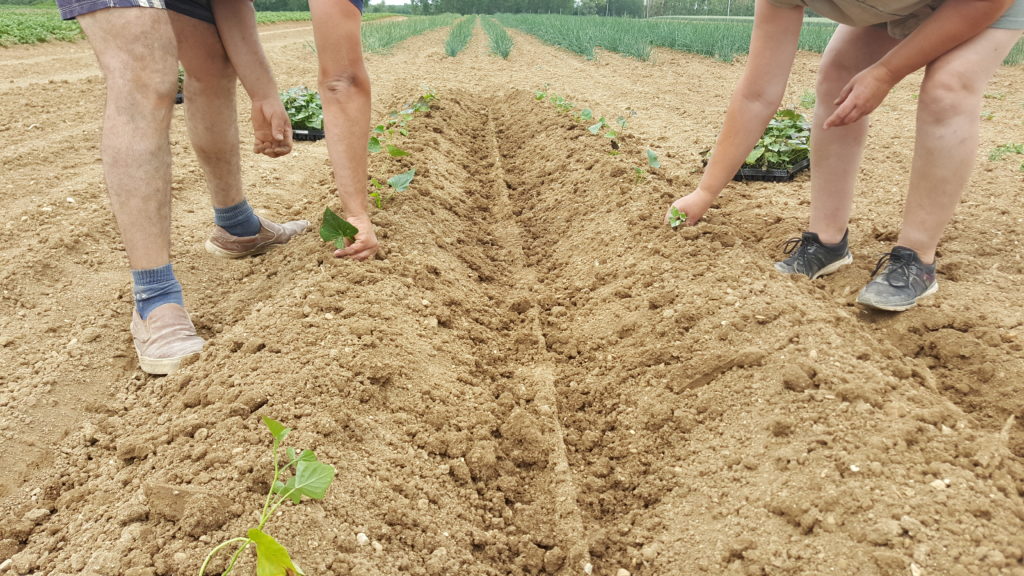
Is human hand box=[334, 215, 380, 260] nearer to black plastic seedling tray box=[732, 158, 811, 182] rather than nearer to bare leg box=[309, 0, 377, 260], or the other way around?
bare leg box=[309, 0, 377, 260]

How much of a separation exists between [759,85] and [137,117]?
210 centimetres

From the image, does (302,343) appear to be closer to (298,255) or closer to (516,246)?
(298,255)

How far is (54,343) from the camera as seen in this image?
2.19m

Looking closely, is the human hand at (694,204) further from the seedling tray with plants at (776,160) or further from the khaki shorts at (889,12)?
the seedling tray with plants at (776,160)

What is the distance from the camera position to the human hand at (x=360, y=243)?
236 centimetres

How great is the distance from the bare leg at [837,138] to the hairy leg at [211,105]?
2.37 metres

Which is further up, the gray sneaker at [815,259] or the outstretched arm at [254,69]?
the outstretched arm at [254,69]

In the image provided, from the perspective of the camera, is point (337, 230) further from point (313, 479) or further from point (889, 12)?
point (889, 12)

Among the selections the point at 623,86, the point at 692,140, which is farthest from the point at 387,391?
the point at 623,86

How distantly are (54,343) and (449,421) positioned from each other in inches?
59.2

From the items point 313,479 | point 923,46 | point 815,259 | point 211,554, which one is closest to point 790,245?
point 815,259

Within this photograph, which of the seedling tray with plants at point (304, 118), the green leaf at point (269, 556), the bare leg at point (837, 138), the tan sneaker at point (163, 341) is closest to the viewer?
the green leaf at point (269, 556)

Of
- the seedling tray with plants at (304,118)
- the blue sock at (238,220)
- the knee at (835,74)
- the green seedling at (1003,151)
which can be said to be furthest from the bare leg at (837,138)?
the seedling tray with plants at (304,118)

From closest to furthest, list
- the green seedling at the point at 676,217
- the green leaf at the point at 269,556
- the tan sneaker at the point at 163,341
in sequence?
the green leaf at the point at 269,556
the tan sneaker at the point at 163,341
the green seedling at the point at 676,217
